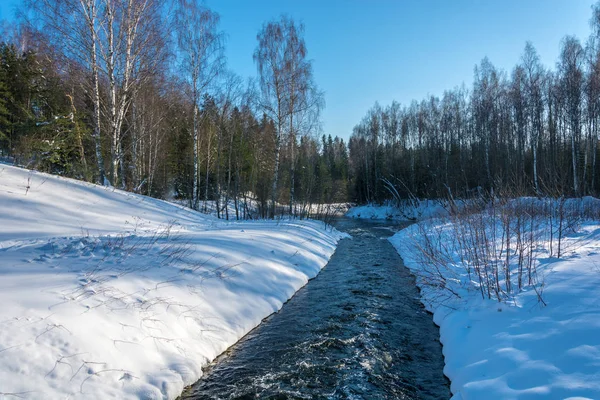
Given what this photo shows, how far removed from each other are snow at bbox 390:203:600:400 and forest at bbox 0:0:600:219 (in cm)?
217

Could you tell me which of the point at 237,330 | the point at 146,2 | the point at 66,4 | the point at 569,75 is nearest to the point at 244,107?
the point at 146,2

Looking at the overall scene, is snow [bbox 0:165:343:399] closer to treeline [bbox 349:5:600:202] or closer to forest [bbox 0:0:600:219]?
forest [bbox 0:0:600:219]

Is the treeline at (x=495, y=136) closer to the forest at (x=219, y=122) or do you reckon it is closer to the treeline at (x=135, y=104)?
the forest at (x=219, y=122)

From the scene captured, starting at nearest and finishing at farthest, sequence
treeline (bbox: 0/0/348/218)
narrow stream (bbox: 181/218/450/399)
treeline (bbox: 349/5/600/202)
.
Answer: narrow stream (bbox: 181/218/450/399) → treeline (bbox: 0/0/348/218) → treeline (bbox: 349/5/600/202)

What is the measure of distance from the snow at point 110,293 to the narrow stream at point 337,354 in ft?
1.15

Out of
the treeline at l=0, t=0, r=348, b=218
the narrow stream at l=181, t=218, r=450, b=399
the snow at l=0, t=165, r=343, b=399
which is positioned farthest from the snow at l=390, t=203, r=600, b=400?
the treeline at l=0, t=0, r=348, b=218

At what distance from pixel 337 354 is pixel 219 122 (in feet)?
55.9

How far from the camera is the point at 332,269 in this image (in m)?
9.99

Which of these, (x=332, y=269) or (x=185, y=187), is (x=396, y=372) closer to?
(x=332, y=269)

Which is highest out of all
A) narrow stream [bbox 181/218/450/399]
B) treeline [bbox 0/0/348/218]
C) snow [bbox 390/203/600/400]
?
treeline [bbox 0/0/348/218]

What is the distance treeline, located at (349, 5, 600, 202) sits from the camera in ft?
73.6

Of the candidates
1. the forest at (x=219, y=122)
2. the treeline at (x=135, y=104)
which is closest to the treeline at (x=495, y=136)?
the forest at (x=219, y=122)

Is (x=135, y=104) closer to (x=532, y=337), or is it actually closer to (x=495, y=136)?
(x=532, y=337)

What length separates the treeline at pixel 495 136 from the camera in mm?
22422
